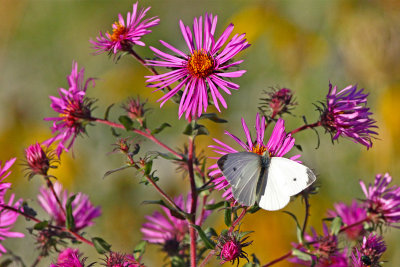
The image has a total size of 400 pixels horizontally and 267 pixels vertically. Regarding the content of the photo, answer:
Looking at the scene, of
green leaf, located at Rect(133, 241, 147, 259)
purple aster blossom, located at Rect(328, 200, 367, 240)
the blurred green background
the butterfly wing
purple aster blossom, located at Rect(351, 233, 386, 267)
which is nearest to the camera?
the butterfly wing

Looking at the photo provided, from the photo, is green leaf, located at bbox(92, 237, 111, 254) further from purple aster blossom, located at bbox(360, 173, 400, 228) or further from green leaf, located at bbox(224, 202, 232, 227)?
purple aster blossom, located at bbox(360, 173, 400, 228)

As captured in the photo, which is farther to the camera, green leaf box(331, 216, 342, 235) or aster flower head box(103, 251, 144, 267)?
green leaf box(331, 216, 342, 235)

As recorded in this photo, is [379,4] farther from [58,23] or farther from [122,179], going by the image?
[58,23]

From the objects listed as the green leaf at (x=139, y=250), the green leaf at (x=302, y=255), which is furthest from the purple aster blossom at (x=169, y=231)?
the green leaf at (x=302, y=255)

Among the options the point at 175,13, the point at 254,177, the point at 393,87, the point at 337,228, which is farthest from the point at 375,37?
the point at 254,177

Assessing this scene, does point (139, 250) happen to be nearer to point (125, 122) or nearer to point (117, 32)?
point (125, 122)

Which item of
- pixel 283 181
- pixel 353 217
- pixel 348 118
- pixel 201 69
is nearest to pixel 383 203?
pixel 353 217

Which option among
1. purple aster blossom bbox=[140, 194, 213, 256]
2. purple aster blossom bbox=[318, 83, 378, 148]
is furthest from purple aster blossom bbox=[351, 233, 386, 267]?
purple aster blossom bbox=[140, 194, 213, 256]
